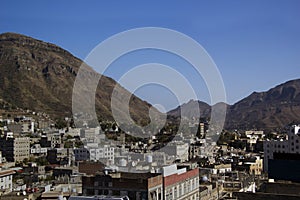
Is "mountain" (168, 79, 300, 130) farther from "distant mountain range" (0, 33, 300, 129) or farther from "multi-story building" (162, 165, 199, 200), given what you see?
"multi-story building" (162, 165, 199, 200)

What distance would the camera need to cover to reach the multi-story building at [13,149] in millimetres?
46688

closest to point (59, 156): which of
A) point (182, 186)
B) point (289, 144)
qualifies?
point (289, 144)

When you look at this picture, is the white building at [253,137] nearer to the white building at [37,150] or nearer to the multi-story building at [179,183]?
the white building at [37,150]

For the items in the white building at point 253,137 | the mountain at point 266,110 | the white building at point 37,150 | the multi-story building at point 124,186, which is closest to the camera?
the multi-story building at point 124,186

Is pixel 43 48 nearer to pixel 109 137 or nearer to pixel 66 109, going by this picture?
pixel 66 109

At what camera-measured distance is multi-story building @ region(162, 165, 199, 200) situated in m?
17.1

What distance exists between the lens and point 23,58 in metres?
122

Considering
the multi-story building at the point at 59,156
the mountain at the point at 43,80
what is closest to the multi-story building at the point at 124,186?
the multi-story building at the point at 59,156

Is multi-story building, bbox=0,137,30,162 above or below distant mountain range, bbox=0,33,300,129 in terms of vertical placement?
below

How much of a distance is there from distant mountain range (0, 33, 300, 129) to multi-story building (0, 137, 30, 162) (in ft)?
141

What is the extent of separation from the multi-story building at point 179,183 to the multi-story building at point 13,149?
99.2ft

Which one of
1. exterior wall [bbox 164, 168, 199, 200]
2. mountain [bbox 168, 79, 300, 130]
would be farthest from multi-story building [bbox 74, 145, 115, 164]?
mountain [bbox 168, 79, 300, 130]

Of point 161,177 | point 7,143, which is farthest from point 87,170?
point 7,143

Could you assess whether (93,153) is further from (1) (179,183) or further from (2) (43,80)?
(2) (43,80)
